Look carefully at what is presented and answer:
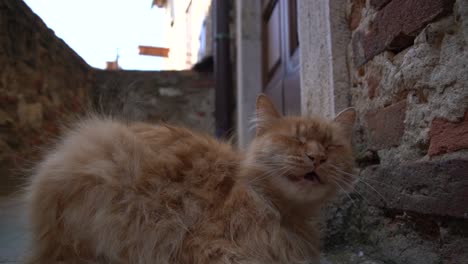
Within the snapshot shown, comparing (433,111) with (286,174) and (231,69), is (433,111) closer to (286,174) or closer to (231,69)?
(286,174)

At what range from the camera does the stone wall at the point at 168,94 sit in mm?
6941

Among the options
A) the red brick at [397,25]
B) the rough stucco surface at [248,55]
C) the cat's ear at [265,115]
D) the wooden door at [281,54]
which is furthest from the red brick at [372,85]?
the rough stucco surface at [248,55]

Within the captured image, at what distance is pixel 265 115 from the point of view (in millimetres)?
1755

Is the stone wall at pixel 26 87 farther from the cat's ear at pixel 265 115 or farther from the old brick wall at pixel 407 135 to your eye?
the old brick wall at pixel 407 135

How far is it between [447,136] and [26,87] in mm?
3878

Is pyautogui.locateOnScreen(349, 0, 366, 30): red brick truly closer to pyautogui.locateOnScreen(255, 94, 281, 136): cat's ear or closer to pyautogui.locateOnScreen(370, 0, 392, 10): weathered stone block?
pyautogui.locateOnScreen(370, 0, 392, 10): weathered stone block

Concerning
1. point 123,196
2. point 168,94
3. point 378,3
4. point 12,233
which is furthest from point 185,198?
point 168,94

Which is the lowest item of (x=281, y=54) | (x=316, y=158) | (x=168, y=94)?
(x=316, y=158)

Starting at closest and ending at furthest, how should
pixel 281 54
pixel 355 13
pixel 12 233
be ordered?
1. pixel 355 13
2. pixel 12 233
3. pixel 281 54

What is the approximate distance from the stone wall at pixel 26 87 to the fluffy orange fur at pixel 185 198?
1.85 m

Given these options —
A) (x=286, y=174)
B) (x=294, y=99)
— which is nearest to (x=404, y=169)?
(x=286, y=174)

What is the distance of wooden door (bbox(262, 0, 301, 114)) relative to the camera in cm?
418

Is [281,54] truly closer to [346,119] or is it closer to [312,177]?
[346,119]

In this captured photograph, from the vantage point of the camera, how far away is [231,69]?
6375 millimetres
